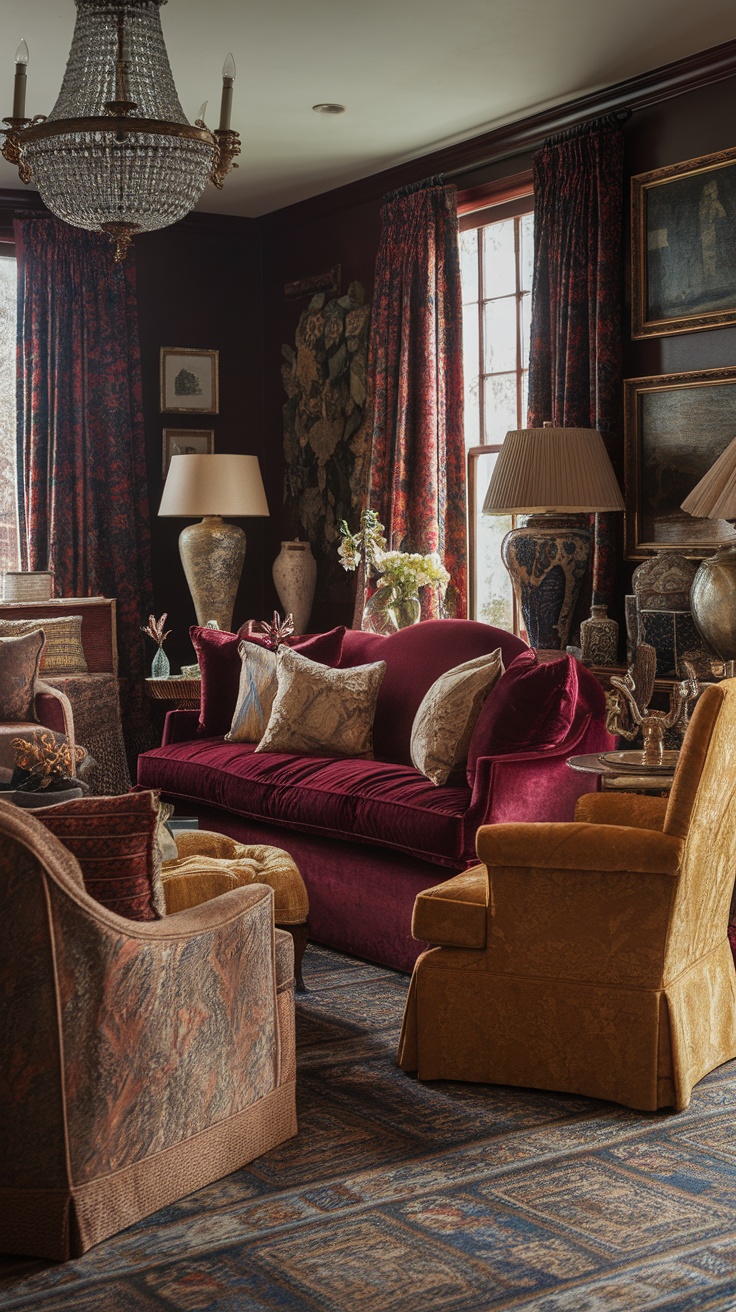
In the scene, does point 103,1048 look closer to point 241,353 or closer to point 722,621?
point 722,621

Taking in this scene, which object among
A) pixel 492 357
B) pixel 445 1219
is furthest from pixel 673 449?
pixel 445 1219

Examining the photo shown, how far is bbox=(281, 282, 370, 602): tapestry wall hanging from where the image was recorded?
24.2ft

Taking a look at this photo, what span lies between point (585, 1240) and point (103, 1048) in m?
0.94

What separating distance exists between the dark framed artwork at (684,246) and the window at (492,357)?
2.64 feet

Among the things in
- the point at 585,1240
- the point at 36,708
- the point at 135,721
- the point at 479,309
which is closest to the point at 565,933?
the point at 585,1240

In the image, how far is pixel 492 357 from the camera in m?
6.64

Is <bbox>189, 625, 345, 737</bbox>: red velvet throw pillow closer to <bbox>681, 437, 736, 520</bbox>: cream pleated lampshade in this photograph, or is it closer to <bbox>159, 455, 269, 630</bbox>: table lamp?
<bbox>159, 455, 269, 630</bbox>: table lamp

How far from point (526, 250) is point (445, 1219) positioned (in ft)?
15.9

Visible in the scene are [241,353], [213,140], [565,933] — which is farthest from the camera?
[241,353]

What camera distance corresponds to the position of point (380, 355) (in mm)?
6926

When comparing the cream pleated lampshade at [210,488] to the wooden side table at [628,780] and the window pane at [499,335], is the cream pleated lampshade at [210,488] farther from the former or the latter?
the wooden side table at [628,780]

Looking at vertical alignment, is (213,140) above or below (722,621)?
above

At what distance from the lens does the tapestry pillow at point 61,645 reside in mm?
7039

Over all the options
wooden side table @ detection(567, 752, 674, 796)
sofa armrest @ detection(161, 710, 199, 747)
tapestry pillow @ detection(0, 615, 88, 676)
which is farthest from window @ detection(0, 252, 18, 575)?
wooden side table @ detection(567, 752, 674, 796)
